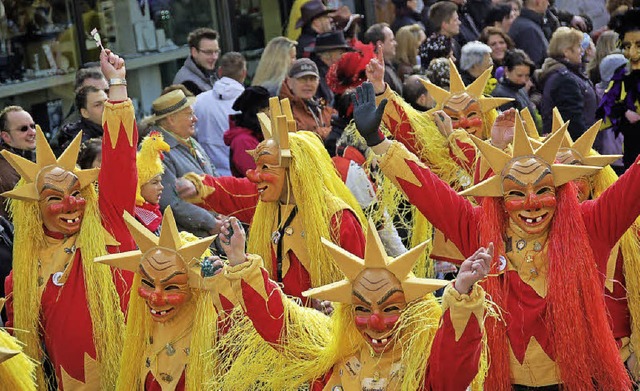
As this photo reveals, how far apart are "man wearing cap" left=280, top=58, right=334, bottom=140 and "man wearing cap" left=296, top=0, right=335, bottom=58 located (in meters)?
1.77

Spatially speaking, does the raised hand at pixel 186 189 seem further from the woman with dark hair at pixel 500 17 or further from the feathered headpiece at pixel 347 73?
the woman with dark hair at pixel 500 17

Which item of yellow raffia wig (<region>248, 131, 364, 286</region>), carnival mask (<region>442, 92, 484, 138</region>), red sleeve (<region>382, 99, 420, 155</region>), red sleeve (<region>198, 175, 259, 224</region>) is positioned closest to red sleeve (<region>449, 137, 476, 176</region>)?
red sleeve (<region>382, 99, 420, 155</region>)

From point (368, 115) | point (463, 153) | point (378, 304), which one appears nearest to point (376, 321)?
point (378, 304)

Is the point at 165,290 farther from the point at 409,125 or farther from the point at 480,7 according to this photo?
the point at 480,7

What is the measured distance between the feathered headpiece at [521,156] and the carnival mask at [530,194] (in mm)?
30

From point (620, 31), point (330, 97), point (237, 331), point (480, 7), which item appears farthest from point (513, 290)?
point (480, 7)

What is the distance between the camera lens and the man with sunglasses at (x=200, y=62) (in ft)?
31.8

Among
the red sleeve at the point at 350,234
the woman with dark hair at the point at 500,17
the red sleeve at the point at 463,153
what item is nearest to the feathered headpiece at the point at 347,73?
the red sleeve at the point at 463,153

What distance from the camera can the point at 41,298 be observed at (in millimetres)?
6688

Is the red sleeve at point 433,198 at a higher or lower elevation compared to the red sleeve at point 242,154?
higher

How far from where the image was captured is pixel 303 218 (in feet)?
22.2

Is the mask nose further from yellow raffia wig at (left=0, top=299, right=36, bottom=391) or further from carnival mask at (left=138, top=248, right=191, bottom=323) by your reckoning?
yellow raffia wig at (left=0, top=299, right=36, bottom=391)

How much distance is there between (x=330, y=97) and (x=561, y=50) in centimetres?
189

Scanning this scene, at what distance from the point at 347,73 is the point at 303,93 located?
46 centimetres
